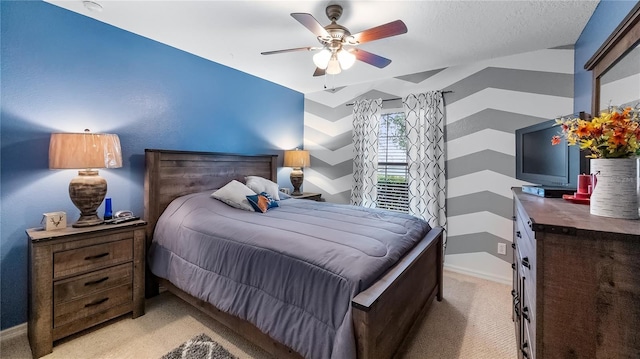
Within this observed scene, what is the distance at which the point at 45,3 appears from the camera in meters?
2.03

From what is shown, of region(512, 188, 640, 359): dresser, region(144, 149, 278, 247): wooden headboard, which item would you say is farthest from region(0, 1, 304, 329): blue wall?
region(512, 188, 640, 359): dresser

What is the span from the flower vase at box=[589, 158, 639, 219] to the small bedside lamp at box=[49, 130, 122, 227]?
284 cm

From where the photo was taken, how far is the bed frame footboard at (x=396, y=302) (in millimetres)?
Answer: 1224

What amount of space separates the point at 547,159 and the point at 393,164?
1.86 meters

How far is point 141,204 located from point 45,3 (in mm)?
1703

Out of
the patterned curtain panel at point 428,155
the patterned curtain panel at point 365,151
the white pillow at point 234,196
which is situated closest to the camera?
the white pillow at point 234,196

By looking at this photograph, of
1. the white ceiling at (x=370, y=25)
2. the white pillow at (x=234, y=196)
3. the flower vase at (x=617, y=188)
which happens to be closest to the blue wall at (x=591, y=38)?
the white ceiling at (x=370, y=25)

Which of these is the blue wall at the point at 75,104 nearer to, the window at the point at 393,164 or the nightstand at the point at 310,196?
the nightstand at the point at 310,196

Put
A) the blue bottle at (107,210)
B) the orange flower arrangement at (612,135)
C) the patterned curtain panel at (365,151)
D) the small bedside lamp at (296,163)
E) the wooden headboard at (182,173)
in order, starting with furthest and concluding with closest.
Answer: the small bedside lamp at (296,163) < the patterned curtain panel at (365,151) < the wooden headboard at (182,173) < the blue bottle at (107,210) < the orange flower arrangement at (612,135)

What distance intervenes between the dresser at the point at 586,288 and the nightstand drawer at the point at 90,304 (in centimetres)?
261

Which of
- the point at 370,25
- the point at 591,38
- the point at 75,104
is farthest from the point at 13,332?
the point at 591,38

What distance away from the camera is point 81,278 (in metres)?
1.91

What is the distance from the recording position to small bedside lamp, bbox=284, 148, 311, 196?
396 centimetres

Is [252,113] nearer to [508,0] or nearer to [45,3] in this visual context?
[45,3]
